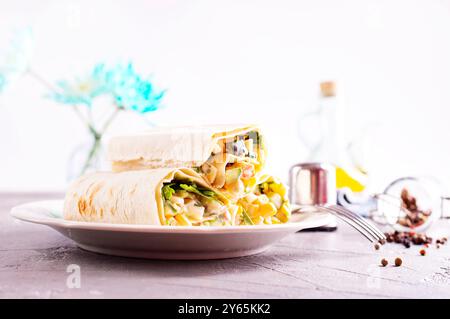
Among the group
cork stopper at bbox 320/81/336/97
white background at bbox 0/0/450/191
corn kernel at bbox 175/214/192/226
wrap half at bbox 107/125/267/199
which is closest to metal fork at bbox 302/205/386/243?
wrap half at bbox 107/125/267/199

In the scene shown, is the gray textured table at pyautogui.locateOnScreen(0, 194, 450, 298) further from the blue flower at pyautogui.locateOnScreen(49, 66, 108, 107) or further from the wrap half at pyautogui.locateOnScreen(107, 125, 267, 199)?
the blue flower at pyautogui.locateOnScreen(49, 66, 108, 107)

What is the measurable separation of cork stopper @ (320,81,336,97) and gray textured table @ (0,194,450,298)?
34.9 inches

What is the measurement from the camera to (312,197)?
1.69 m

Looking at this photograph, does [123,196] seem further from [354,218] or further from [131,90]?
Answer: [131,90]

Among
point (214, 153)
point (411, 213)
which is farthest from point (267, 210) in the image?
point (411, 213)

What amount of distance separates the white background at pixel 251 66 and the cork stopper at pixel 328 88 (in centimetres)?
143

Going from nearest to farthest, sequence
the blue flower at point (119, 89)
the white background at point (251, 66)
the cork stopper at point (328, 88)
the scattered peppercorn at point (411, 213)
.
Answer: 1. the scattered peppercorn at point (411, 213)
2. the blue flower at point (119, 89)
3. the cork stopper at point (328, 88)
4. the white background at point (251, 66)

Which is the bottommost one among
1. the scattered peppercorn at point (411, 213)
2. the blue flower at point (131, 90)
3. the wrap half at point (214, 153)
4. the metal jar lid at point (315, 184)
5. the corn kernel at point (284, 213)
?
the scattered peppercorn at point (411, 213)

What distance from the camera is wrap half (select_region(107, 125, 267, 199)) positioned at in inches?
44.1

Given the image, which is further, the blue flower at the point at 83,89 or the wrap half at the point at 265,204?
the blue flower at the point at 83,89

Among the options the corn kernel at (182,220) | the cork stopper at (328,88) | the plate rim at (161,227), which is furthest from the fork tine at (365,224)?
the cork stopper at (328,88)

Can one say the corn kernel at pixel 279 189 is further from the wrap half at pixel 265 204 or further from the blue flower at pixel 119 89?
the blue flower at pixel 119 89

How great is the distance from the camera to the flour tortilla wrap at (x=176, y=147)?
1117 millimetres
